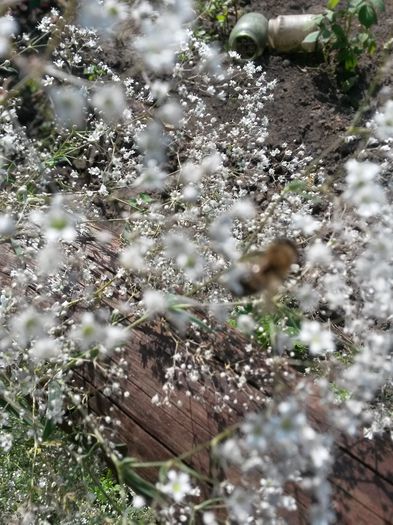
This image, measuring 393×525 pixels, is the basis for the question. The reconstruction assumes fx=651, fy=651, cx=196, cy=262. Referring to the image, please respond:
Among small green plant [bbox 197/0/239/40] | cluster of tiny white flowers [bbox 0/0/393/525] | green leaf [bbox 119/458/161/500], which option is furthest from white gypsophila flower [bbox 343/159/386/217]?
small green plant [bbox 197/0/239/40]

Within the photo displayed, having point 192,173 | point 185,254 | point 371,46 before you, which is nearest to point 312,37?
point 371,46

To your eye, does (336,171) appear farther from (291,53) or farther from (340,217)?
(340,217)

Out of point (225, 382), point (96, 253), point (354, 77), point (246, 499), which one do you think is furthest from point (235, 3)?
point (246, 499)

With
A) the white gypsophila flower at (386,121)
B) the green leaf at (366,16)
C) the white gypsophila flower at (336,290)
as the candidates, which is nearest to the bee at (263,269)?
the white gypsophila flower at (336,290)

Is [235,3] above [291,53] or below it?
above

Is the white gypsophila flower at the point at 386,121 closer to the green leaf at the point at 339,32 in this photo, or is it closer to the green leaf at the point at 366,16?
the green leaf at the point at 366,16

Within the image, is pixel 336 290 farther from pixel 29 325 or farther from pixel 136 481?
pixel 29 325
